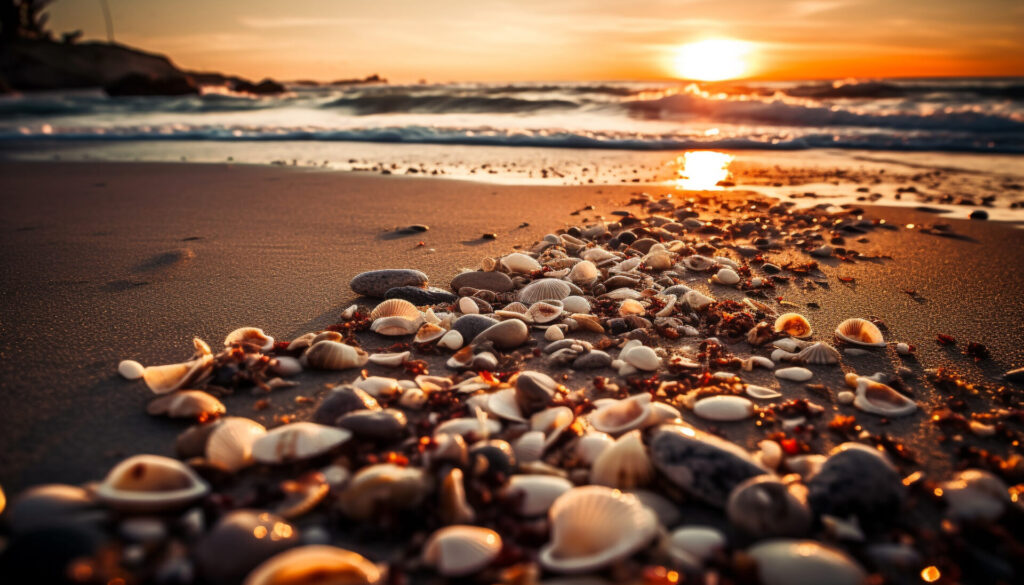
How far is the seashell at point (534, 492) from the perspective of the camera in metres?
1.40

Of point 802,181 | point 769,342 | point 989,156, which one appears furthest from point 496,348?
point 989,156

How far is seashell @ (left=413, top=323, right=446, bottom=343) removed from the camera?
97.5 inches

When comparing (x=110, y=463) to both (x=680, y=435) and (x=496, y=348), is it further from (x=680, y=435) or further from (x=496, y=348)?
(x=680, y=435)

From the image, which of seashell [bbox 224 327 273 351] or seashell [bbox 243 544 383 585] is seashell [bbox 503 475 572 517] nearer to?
seashell [bbox 243 544 383 585]

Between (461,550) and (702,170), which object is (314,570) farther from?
(702,170)

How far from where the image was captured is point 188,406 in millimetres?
1798

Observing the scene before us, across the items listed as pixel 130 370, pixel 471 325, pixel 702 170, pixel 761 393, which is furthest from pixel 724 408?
pixel 702 170

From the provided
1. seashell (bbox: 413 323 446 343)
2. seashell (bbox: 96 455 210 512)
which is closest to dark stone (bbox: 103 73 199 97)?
seashell (bbox: 413 323 446 343)

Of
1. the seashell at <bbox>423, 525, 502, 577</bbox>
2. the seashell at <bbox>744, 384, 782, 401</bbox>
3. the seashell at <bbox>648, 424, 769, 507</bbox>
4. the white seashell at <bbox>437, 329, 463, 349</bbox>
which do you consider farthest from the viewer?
the white seashell at <bbox>437, 329, 463, 349</bbox>

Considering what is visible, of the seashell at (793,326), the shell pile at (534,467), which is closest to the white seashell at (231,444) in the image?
the shell pile at (534,467)

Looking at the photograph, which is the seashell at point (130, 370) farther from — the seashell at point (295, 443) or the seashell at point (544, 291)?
the seashell at point (544, 291)

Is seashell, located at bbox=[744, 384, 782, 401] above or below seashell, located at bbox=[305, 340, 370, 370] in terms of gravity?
below

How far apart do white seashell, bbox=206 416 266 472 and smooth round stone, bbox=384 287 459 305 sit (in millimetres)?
1385

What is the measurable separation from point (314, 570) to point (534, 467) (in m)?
0.65
